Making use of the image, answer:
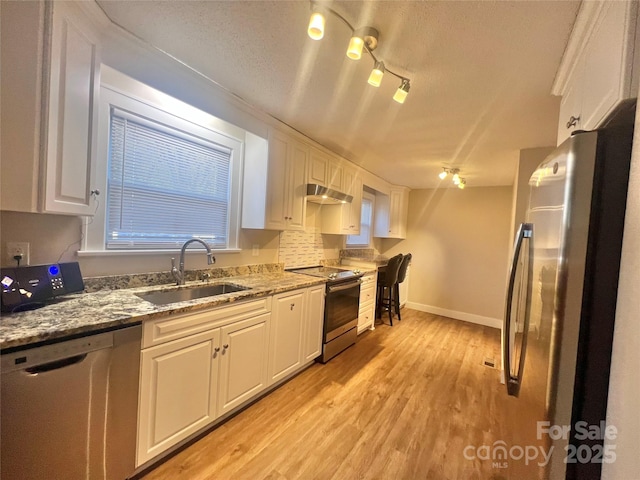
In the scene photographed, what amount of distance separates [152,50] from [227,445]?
8.14 feet

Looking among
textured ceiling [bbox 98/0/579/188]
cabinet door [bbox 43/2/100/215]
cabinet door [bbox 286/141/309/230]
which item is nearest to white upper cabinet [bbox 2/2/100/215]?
cabinet door [bbox 43/2/100/215]

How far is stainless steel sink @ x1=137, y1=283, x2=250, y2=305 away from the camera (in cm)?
185

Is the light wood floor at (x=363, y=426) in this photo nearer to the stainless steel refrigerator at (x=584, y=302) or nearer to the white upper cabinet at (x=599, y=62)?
the stainless steel refrigerator at (x=584, y=302)

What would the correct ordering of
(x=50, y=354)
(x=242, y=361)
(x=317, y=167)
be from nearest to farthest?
(x=50, y=354)
(x=242, y=361)
(x=317, y=167)

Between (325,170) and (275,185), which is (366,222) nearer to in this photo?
(325,170)

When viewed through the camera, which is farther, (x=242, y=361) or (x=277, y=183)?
(x=277, y=183)

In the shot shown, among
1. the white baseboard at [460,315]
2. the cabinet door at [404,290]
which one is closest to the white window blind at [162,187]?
the cabinet door at [404,290]

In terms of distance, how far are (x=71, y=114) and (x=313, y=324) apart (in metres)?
2.26

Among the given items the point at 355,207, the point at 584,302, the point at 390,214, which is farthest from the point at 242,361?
the point at 390,214

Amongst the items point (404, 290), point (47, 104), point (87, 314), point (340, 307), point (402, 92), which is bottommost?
point (404, 290)

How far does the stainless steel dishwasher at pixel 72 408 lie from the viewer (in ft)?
3.28

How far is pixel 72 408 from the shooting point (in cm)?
114

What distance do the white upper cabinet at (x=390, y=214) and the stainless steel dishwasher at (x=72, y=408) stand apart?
442cm

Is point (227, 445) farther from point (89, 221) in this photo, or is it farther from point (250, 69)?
point (250, 69)
